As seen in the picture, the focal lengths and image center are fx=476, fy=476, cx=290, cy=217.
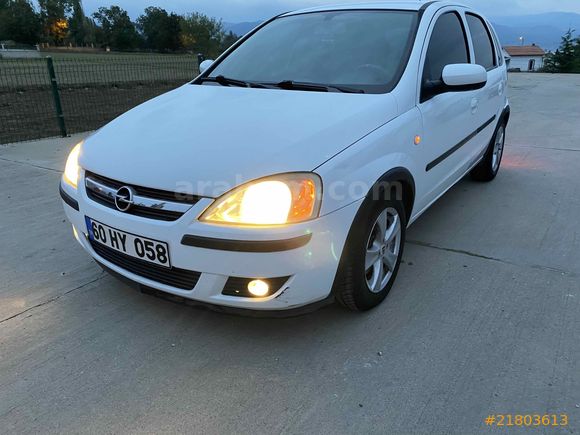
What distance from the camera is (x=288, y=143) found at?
86.7 inches

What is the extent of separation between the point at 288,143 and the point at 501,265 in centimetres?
189

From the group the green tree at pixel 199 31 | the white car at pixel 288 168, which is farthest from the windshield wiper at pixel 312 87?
the green tree at pixel 199 31

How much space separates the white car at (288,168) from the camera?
2.07 m

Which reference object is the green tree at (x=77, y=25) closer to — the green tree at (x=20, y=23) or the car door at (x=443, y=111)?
the green tree at (x=20, y=23)

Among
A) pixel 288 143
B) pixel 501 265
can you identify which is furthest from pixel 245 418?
pixel 501 265

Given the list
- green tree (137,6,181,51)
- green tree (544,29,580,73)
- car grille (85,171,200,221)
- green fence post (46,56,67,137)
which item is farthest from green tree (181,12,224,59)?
car grille (85,171,200,221)

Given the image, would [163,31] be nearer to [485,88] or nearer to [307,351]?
[485,88]

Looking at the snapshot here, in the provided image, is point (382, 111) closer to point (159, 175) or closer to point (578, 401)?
point (159, 175)

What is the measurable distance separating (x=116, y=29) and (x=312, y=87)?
92.4 meters

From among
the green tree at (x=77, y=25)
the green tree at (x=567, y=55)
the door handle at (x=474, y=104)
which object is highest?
the green tree at (x=77, y=25)

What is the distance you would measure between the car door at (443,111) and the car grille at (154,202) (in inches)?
60.3

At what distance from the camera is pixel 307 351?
2381mm

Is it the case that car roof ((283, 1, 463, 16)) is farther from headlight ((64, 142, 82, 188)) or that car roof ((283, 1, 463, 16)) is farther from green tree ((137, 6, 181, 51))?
green tree ((137, 6, 181, 51))

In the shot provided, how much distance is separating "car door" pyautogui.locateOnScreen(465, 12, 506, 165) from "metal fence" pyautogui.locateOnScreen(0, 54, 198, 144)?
5952 millimetres
